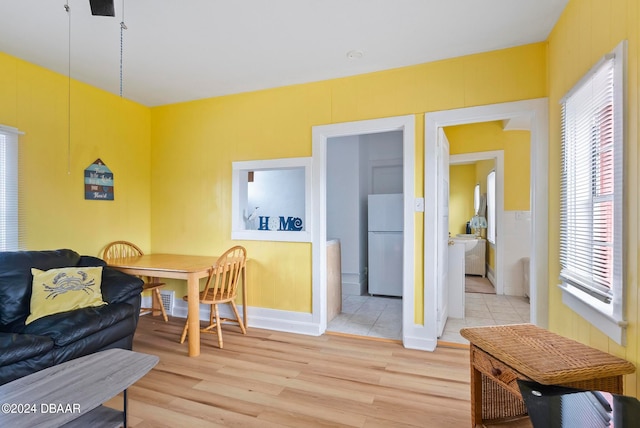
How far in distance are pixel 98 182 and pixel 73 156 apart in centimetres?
37

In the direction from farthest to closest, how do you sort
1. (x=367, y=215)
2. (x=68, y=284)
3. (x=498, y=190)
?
1. (x=367, y=215)
2. (x=498, y=190)
3. (x=68, y=284)

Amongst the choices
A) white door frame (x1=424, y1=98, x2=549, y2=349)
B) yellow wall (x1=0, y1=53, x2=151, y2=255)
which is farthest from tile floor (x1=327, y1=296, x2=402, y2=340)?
yellow wall (x1=0, y1=53, x2=151, y2=255)

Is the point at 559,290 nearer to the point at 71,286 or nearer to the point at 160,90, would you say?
the point at 71,286

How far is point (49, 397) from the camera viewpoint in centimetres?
141

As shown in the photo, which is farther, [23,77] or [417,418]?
[23,77]

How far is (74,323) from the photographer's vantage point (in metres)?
2.28

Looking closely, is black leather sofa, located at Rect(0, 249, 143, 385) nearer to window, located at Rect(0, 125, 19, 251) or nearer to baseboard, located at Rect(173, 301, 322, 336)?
window, located at Rect(0, 125, 19, 251)

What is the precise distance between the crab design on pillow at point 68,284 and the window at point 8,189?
2.33 ft

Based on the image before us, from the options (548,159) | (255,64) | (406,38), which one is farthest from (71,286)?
(548,159)

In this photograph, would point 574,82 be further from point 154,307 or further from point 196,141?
point 154,307

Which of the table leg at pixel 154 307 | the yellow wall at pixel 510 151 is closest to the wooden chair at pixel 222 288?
the table leg at pixel 154 307

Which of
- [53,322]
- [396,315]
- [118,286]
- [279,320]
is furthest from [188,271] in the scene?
[396,315]

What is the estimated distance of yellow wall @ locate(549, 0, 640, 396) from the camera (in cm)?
131

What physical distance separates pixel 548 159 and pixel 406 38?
1478mm
